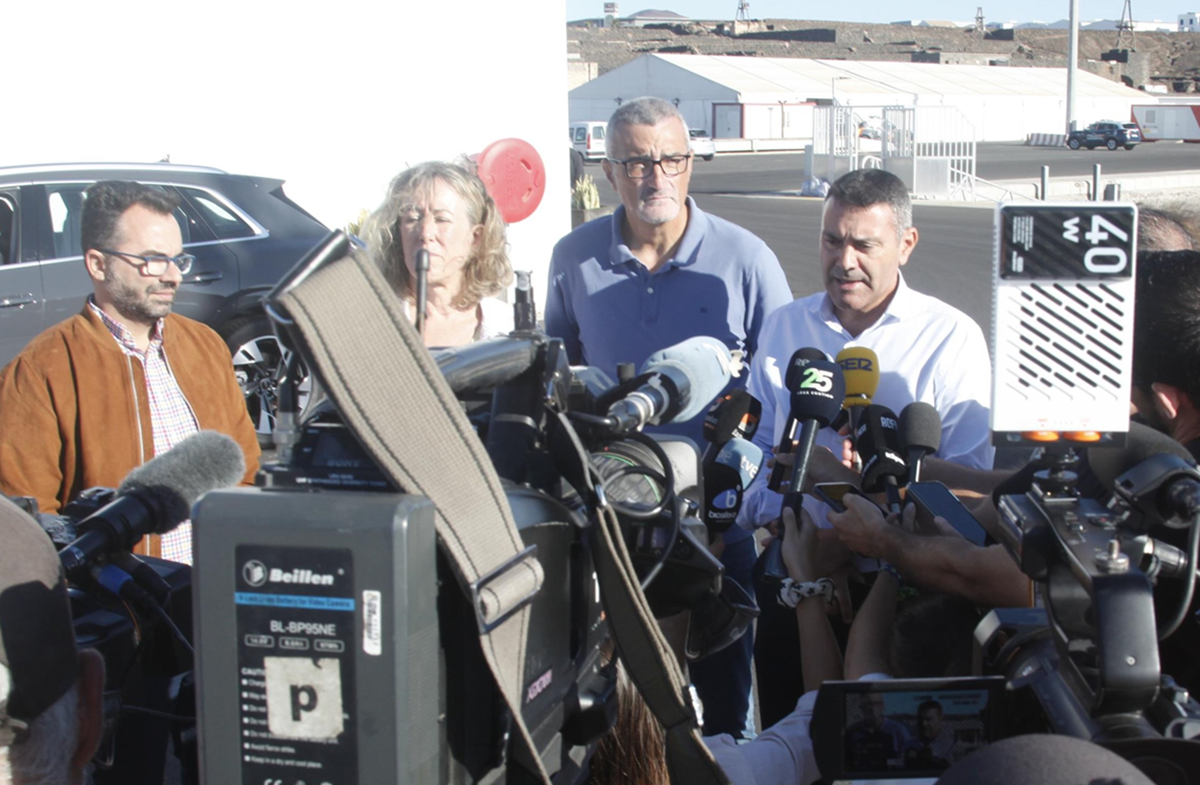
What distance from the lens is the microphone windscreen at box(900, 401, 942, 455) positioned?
2363mm

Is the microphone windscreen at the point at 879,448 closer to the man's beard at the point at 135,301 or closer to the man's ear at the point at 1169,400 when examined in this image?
the man's ear at the point at 1169,400

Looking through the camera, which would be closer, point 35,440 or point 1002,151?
point 35,440

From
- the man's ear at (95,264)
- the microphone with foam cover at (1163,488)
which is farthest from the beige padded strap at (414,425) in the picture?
the man's ear at (95,264)

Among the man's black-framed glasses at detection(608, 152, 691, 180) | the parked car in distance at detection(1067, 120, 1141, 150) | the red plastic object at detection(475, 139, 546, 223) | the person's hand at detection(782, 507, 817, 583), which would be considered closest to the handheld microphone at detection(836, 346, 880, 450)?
the person's hand at detection(782, 507, 817, 583)

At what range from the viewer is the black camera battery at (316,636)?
3.12 feet

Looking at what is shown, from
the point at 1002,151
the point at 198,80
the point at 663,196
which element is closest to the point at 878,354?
the point at 663,196

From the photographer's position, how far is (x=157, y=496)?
60.6 inches

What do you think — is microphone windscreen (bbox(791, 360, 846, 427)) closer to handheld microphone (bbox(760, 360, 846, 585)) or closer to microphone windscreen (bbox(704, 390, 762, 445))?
handheld microphone (bbox(760, 360, 846, 585))

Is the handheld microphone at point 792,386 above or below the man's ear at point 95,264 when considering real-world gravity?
below

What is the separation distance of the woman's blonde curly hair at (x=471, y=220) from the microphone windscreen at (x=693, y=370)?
149 cm

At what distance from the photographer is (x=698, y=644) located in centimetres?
159

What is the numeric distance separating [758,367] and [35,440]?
6.15 feet

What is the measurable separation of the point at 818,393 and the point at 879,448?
0.17 meters

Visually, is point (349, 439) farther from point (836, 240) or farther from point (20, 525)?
point (836, 240)
